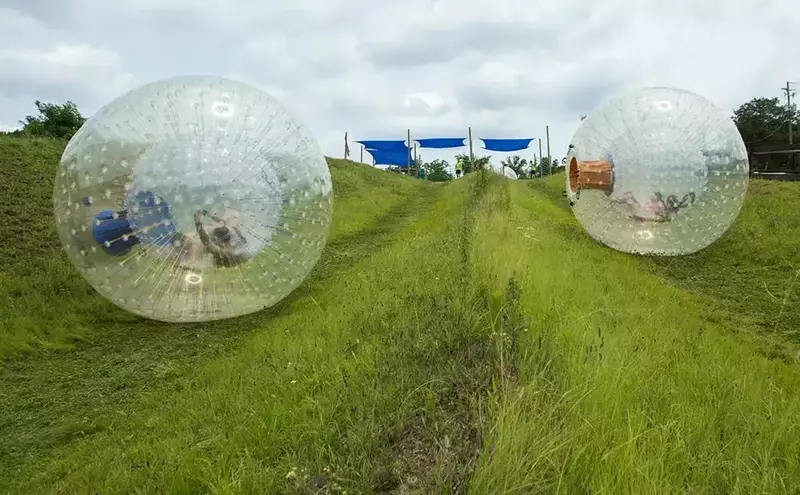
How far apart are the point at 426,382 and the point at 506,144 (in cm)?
3642

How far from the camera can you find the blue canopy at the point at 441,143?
37862 millimetres

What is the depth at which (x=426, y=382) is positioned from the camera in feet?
11.5

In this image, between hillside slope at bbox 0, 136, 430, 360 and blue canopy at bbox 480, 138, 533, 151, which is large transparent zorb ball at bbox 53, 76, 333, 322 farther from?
blue canopy at bbox 480, 138, 533, 151

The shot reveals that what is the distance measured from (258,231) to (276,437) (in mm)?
2556

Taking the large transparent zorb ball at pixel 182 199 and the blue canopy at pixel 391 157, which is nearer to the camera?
the large transparent zorb ball at pixel 182 199

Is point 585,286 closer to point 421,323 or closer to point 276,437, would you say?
point 421,323

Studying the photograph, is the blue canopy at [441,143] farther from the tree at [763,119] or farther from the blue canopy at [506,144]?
the tree at [763,119]

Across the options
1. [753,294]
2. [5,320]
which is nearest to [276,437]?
[5,320]

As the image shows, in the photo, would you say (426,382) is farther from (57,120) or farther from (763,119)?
(763,119)

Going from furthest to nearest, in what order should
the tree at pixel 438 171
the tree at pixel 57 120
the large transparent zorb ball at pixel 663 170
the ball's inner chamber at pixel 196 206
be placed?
the tree at pixel 438 171 < the tree at pixel 57 120 < the large transparent zorb ball at pixel 663 170 < the ball's inner chamber at pixel 196 206

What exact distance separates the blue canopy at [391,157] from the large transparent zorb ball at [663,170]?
31.2 m

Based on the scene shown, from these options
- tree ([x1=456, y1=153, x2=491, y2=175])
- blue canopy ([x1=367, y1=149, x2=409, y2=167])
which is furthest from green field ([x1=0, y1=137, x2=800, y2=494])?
blue canopy ([x1=367, y1=149, x2=409, y2=167])

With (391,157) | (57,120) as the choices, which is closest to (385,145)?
(391,157)

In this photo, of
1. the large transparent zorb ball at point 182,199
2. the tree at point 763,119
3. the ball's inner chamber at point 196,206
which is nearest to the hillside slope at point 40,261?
the large transparent zorb ball at point 182,199
